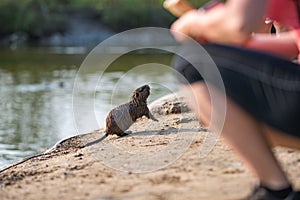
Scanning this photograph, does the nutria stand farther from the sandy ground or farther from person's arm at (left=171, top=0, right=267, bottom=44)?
person's arm at (left=171, top=0, right=267, bottom=44)

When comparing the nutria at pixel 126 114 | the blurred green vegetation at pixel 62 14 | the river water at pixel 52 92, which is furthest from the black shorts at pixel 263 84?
the blurred green vegetation at pixel 62 14

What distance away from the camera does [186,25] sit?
2.22 m

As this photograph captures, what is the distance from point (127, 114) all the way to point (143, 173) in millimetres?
2396

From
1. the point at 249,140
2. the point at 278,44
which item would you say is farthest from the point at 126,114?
the point at 249,140

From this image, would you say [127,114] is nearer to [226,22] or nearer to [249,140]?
[249,140]

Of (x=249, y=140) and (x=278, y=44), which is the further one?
(x=278, y=44)

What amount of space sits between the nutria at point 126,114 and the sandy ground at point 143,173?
2.72 ft

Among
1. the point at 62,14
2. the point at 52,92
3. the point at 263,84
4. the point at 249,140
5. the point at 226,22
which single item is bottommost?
the point at 52,92

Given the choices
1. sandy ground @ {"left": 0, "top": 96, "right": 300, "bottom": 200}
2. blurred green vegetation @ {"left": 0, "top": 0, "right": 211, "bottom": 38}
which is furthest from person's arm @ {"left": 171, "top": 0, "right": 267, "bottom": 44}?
blurred green vegetation @ {"left": 0, "top": 0, "right": 211, "bottom": 38}

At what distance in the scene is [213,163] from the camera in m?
3.11

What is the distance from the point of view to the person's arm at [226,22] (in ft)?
6.70

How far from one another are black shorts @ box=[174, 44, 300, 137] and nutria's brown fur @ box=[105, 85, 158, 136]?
290 cm

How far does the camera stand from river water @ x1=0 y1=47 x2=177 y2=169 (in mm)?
7276

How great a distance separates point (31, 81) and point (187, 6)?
462 inches
